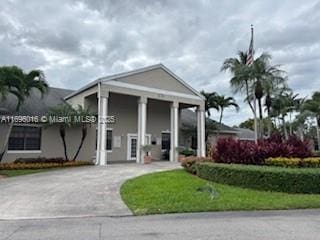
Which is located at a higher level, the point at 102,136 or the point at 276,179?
the point at 102,136

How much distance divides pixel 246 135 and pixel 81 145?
1034 inches

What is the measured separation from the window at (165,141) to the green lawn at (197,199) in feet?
54.4

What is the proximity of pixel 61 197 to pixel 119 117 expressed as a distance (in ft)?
52.7

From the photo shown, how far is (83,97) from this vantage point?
2511 centimetres

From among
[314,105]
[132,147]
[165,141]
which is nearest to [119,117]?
[132,147]

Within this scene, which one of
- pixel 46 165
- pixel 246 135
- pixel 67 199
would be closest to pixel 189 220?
pixel 67 199

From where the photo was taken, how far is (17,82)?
18828 mm

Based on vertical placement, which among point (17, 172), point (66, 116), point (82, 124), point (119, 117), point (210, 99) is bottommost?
point (17, 172)

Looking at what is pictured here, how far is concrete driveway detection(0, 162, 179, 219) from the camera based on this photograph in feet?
29.7

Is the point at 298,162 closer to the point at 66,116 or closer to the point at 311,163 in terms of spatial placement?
the point at 311,163

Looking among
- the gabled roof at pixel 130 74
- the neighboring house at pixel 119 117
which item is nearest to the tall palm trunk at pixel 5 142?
the neighboring house at pixel 119 117

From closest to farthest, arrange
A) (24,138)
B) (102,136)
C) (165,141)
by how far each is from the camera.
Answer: (102,136) < (24,138) < (165,141)

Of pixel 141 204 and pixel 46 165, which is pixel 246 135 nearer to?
pixel 46 165

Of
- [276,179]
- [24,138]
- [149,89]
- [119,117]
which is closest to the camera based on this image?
[276,179]
